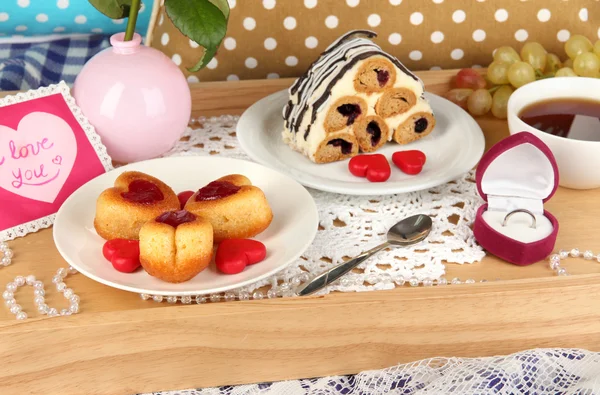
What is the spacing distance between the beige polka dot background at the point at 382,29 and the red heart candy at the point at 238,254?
1.82ft

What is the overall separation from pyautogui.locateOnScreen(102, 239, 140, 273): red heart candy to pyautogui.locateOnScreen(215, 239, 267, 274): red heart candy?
0.28 feet

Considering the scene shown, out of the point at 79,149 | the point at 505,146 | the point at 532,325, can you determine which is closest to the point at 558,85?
the point at 505,146

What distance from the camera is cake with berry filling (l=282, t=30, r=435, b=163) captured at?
0.95 m

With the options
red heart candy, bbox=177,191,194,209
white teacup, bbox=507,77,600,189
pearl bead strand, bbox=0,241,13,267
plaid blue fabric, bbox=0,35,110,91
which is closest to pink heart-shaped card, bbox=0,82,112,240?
pearl bead strand, bbox=0,241,13,267

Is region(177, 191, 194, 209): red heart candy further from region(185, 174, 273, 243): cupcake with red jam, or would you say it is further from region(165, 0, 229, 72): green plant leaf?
region(165, 0, 229, 72): green plant leaf

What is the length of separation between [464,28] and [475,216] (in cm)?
50

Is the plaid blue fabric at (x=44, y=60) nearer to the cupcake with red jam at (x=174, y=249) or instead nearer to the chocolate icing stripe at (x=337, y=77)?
the chocolate icing stripe at (x=337, y=77)

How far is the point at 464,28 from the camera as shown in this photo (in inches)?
48.2

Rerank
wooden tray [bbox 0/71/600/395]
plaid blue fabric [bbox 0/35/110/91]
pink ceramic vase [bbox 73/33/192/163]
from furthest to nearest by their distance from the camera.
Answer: plaid blue fabric [bbox 0/35/110/91] < pink ceramic vase [bbox 73/33/192/163] < wooden tray [bbox 0/71/600/395]

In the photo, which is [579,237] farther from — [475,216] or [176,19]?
[176,19]

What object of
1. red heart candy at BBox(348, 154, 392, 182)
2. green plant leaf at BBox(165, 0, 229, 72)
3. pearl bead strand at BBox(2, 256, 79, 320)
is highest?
green plant leaf at BBox(165, 0, 229, 72)

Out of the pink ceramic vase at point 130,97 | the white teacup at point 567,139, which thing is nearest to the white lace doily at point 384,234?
the white teacup at point 567,139

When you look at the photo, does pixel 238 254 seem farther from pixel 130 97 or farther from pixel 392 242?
pixel 130 97

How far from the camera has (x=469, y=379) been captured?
0.70 m
